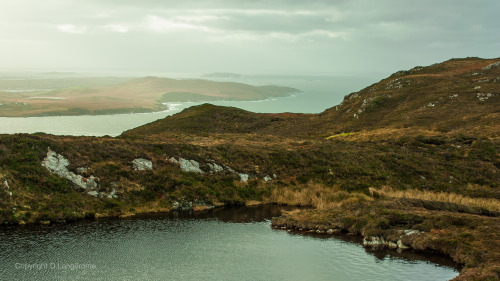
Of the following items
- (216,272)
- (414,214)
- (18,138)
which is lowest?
(216,272)

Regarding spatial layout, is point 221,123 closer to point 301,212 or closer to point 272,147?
point 272,147

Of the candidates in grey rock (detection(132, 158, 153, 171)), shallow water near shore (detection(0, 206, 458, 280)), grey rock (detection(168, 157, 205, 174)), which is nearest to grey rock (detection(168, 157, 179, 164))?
grey rock (detection(168, 157, 205, 174))

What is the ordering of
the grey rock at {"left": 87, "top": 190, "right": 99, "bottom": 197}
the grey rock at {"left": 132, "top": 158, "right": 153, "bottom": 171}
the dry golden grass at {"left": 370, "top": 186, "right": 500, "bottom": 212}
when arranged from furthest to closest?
the grey rock at {"left": 132, "top": 158, "right": 153, "bottom": 171}
the dry golden grass at {"left": 370, "top": 186, "right": 500, "bottom": 212}
the grey rock at {"left": 87, "top": 190, "right": 99, "bottom": 197}

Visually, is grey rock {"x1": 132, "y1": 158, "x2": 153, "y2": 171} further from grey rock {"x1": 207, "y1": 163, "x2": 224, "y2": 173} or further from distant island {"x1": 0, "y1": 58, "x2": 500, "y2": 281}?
grey rock {"x1": 207, "y1": 163, "x2": 224, "y2": 173}

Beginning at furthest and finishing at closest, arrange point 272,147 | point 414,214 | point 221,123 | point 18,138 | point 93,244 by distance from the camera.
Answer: point 221,123
point 272,147
point 18,138
point 414,214
point 93,244

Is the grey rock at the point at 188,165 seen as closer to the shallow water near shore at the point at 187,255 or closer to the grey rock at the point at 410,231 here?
the shallow water near shore at the point at 187,255

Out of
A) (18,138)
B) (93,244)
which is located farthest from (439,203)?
(18,138)
